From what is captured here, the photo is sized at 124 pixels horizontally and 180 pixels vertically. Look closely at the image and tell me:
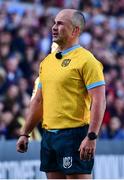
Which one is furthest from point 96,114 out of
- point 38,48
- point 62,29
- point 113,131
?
point 38,48

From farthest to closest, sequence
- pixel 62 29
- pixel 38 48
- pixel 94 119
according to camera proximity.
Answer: pixel 38 48
pixel 62 29
pixel 94 119

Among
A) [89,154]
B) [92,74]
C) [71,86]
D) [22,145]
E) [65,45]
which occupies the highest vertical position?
[65,45]

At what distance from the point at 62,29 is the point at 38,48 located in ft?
26.3

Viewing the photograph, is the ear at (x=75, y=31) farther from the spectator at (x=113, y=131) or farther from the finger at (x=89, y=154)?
the spectator at (x=113, y=131)

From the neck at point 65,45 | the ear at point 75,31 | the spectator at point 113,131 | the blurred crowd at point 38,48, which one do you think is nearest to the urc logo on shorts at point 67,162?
the neck at point 65,45

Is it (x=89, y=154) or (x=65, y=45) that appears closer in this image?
(x=89, y=154)

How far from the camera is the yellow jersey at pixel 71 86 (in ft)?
22.3

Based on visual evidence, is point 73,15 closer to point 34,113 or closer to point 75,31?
point 75,31

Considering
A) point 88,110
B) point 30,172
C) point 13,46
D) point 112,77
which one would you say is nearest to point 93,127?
point 88,110

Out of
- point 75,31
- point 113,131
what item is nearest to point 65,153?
point 75,31

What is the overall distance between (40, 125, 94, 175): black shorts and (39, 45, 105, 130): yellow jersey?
0.07m

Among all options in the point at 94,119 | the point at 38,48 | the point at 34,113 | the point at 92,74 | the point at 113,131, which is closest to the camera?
the point at 94,119

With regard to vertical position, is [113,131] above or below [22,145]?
below

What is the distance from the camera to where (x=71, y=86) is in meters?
6.87
